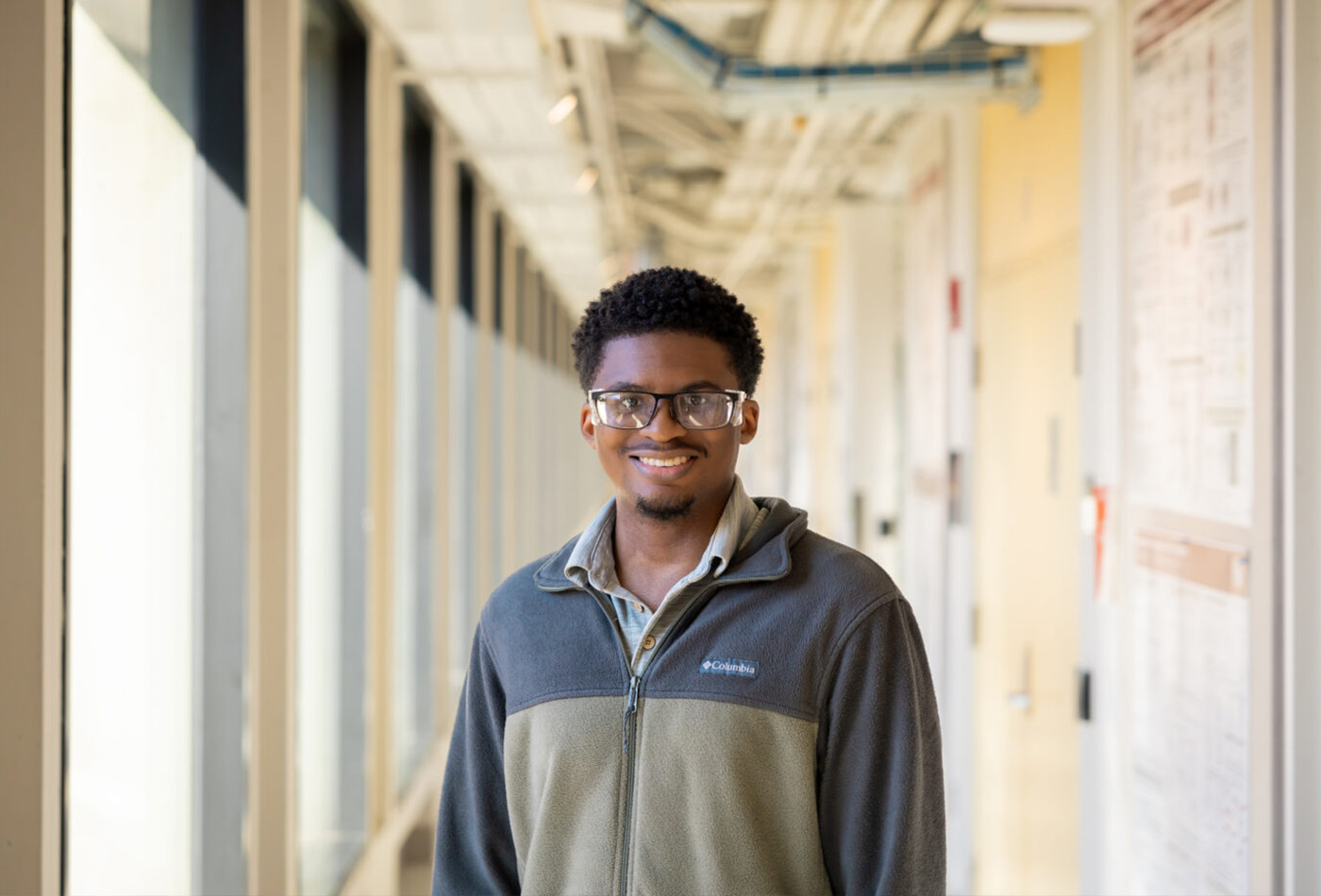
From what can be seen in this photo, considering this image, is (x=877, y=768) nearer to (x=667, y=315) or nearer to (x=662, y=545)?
(x=662, y=545)

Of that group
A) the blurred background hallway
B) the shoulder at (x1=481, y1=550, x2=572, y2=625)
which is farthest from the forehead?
the blurred background hallway

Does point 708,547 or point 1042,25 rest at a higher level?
point 1042,25

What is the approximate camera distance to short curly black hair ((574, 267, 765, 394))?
1.35 m

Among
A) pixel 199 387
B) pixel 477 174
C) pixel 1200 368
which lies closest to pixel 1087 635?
pixel 1200 368

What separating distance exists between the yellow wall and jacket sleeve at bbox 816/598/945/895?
217cm

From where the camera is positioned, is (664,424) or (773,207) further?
(773,207)

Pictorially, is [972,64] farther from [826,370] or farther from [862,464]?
[826,370]

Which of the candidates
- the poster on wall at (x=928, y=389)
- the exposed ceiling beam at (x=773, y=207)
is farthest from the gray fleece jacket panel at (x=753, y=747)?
the exposed ceiling beam at (x=773, y=207)

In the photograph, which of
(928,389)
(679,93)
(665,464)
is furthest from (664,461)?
(679,93)

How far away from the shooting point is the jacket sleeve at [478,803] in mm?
1418

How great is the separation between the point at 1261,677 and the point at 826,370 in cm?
752

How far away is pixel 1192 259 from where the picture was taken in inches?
89.4

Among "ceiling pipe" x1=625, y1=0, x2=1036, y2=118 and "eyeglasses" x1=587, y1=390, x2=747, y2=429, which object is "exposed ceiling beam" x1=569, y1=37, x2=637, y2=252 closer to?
"ceiling pipe" x1=625, y1=0, x2=1036, y2=118

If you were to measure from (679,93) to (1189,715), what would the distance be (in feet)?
15.1
